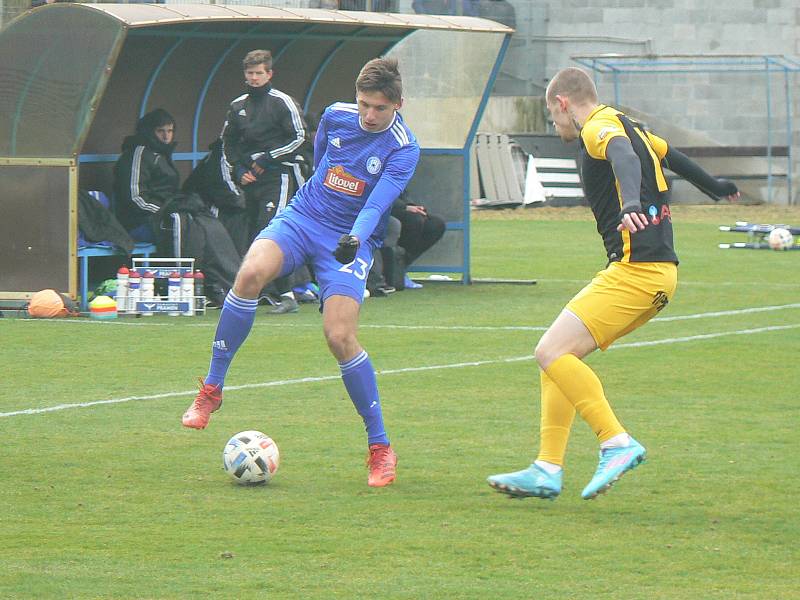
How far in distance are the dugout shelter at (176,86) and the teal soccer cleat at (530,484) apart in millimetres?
7234

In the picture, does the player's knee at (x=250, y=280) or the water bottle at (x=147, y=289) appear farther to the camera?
the water bottle at (x=147, y=289)

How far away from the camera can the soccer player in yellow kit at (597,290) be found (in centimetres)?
613

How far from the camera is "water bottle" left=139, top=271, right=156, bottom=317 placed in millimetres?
13156

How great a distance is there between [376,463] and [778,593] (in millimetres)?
2148

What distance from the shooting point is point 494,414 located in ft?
27.5

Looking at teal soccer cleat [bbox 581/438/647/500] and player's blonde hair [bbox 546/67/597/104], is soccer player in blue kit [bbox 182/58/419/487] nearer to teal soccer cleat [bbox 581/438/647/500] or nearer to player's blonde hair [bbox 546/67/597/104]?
player's blonde hair [bbox 546/67/597/104]

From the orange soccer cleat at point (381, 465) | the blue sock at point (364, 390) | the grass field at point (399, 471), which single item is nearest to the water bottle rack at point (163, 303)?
the grass field at point (399, 471)

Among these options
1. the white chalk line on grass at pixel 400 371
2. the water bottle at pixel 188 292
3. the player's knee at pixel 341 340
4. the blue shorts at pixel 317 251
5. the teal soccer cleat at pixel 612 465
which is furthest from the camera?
the water bottle at pixel 188 292

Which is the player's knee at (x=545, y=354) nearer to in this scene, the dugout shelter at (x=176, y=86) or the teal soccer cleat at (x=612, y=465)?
the teal soccer cleat at (x=612, y=465)

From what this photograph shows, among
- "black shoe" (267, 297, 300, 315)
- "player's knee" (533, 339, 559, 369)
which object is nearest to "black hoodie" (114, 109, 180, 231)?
"black shoe" (267, 297, 300, 315)

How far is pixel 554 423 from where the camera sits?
20.7 ft

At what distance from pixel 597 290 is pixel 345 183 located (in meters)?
1.36

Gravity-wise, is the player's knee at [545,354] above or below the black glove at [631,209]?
below

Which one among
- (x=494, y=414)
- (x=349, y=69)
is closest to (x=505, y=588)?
(x=494, y=414)
